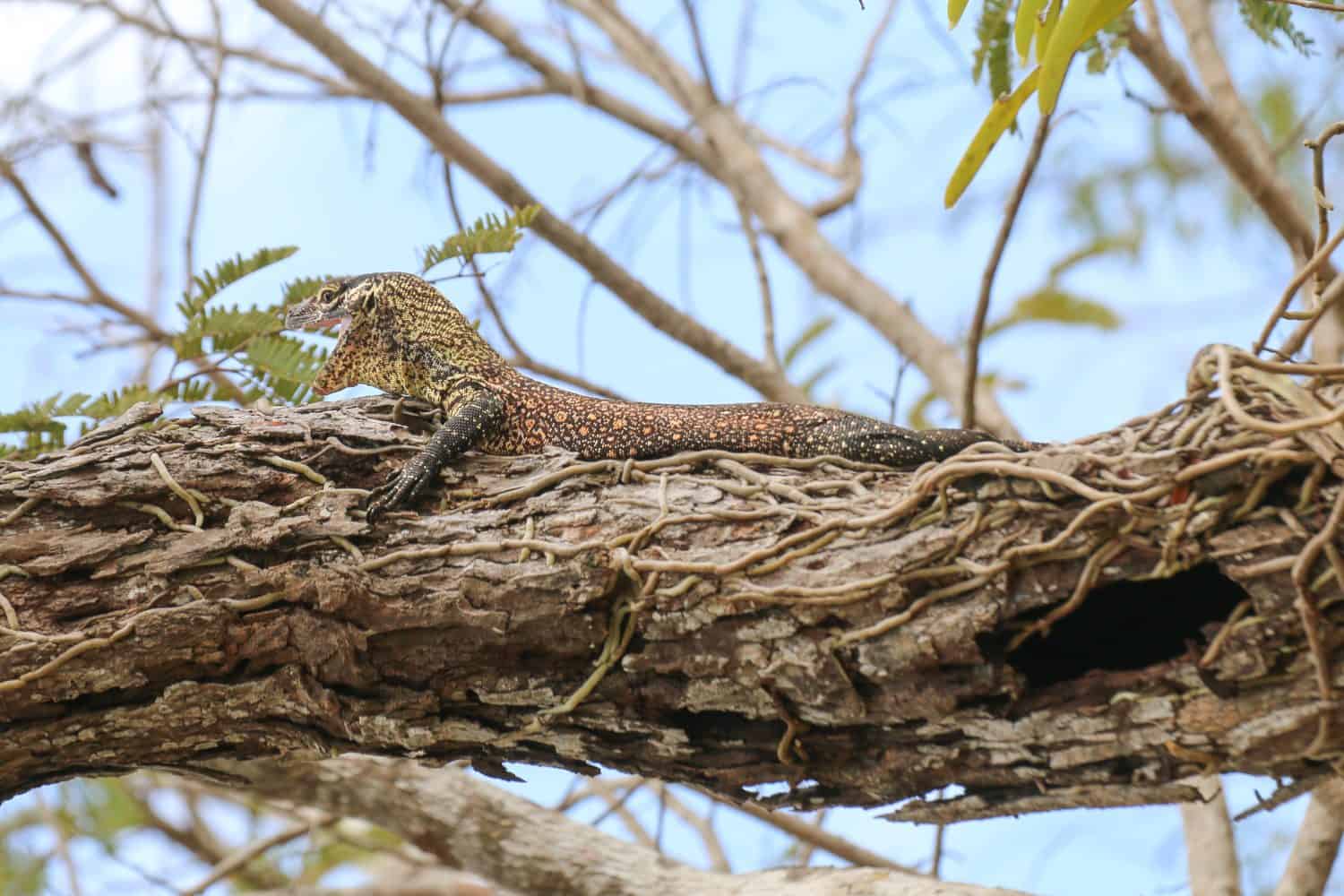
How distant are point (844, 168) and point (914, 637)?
18.9ft

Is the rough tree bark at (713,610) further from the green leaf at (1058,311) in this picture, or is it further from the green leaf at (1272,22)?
the green leaf at (1058,311)

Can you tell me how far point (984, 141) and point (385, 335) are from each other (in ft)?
8.28

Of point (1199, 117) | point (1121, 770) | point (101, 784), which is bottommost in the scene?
point (1121, 770)

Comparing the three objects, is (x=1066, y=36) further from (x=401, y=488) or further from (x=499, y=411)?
(x=499, y=411)

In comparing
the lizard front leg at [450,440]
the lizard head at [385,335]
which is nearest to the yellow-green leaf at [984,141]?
the lizard front leg at [450,440]

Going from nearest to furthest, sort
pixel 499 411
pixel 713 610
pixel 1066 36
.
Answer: pixel 1066 36
pixel 713 610
pixel 499 411

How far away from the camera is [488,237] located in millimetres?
4418

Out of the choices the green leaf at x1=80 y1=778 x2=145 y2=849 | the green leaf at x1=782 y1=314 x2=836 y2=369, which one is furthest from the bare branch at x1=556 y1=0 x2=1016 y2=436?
the green leaf at x1=80 y1=778 x2=145 y2=849

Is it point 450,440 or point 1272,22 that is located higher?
point 1272,22

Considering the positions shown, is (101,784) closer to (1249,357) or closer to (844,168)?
(844,168)

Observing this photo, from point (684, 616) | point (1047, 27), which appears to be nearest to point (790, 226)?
point (1047, 27)

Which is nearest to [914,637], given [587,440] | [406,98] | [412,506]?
[412,506]

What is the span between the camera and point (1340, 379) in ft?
8.87

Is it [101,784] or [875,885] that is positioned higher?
[101,784]
